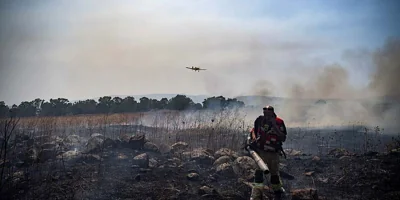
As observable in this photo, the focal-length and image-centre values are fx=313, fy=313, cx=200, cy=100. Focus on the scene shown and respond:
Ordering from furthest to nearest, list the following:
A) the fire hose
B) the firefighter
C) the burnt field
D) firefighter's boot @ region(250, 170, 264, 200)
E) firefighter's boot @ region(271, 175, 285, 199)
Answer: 1. the burnt field
2. the firefighter
3. firefighter's boot @ region(271, 175, 285, 199)
4. firefighter's boot @ region(250, 170, 264, 200)
5. the fire hose

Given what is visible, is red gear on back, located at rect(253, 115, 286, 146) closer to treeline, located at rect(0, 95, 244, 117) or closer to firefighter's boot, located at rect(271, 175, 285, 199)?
firefighter's boot, located at rect(271, 175, 285, 199)

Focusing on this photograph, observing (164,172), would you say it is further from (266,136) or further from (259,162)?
(259,162)

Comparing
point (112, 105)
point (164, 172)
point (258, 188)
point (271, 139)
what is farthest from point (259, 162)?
point (112, 105)

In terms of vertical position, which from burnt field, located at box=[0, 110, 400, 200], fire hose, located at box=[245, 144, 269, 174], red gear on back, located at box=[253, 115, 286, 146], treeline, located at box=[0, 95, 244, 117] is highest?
treeline, located at box=[0, 95, 244, 117]

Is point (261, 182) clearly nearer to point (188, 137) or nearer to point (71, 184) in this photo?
point (71, 184)

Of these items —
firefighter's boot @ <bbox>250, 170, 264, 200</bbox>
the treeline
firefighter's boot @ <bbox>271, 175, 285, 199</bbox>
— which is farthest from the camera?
the treeline

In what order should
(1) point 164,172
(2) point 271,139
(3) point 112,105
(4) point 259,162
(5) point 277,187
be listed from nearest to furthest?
(4) point 259,162
(5) point 277,187
(2) point 271,139
(1) point 164,172
(3) point 112,105

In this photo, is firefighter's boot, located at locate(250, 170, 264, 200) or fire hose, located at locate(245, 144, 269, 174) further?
firefighter's boot, located at locate(250, 170, 264, 200)

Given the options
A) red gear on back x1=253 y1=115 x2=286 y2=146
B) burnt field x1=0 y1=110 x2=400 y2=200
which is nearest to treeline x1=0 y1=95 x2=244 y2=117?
burnt field x1=0 y1=110 x2=400 y2=200

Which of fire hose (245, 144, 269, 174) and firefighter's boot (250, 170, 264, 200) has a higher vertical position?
fire hose (245, 144, 269, 174)

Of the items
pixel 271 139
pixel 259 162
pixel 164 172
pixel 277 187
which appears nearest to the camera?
pixel 259 162

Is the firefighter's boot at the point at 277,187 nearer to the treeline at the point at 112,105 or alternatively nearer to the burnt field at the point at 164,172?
the burnt field at the point at 164,172

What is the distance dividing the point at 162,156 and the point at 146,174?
290cm

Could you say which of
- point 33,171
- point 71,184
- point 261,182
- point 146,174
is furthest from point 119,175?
point 261,182
